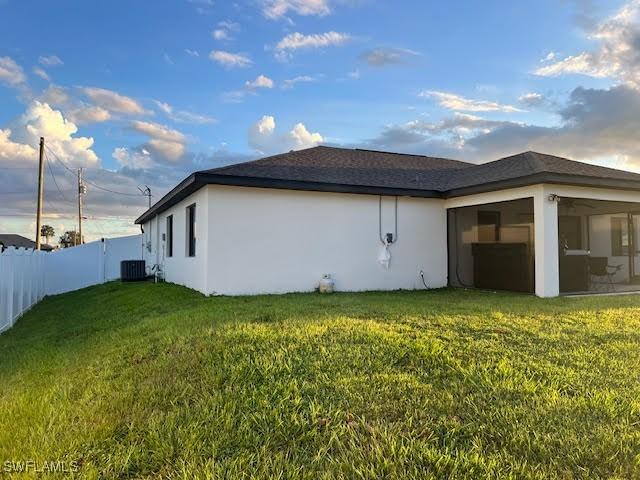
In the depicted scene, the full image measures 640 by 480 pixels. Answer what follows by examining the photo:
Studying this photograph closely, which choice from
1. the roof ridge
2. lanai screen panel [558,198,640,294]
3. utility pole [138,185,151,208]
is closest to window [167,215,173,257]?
the roof ridge

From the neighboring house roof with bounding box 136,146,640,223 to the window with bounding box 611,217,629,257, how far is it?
4122 millimetres

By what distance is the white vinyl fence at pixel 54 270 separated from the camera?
8.67 m

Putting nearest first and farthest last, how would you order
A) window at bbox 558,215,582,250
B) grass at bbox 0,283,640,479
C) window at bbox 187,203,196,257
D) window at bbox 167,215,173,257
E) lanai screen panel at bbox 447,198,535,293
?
1. grass at bbox 0,283,640,479
2. lanai screen panel at bbox 447,198,535,293
3. window at bbox 187,203,196,257
4. window at bbox 558,215,582,250
5. window at bbox 167,215,173,257

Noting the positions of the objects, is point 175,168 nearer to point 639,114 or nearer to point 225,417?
point 639,114

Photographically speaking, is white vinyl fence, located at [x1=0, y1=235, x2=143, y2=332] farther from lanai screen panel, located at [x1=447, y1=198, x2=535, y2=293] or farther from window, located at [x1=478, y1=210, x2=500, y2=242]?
window, located at [x1=478, y1=210, x2=500, y2=242]

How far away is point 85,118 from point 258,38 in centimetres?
911

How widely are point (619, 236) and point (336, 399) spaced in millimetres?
15000

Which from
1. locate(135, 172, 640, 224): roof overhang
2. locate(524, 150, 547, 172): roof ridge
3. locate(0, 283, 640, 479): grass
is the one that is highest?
locate(524, 150, 547, 172): roof ridge

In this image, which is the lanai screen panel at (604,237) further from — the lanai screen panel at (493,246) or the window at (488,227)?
the window at (488,227)

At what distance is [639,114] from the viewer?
1134 cm

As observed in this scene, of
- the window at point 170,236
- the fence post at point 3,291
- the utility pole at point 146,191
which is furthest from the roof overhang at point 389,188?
the utility pole at point 146,191

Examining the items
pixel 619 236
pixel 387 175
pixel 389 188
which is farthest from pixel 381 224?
pixel 619 236

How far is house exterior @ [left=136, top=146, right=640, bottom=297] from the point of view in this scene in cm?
869

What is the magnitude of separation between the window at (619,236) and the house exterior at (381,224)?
1920 millimetres
